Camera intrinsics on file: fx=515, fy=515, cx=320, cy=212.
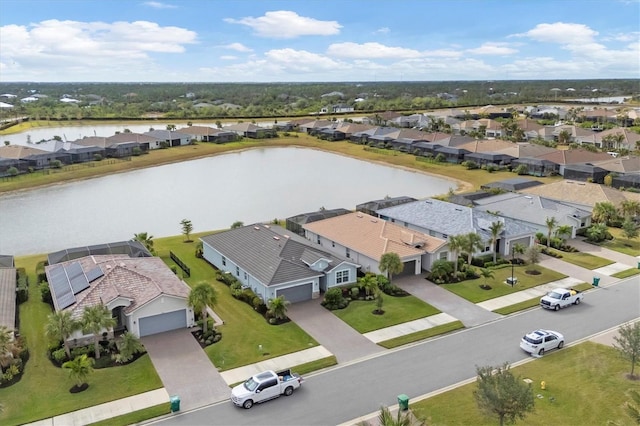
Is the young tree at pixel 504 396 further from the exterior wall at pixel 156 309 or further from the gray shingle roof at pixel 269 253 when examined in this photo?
the exterior wall at pixel 156 309

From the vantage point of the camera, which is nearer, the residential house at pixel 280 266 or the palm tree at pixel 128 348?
the palm tree at pixel 128 348

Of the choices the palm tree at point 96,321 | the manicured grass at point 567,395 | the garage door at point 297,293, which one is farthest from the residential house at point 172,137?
the manicured grass at point 567,395

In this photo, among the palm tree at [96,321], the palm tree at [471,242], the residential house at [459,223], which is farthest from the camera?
the residential house at [459,223]

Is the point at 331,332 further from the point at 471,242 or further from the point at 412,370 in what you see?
the point at 471,242

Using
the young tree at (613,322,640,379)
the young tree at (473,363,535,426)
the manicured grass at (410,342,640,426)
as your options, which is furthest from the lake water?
the young tree at (473,363,535,426)

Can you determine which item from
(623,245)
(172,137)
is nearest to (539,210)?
(623,245)

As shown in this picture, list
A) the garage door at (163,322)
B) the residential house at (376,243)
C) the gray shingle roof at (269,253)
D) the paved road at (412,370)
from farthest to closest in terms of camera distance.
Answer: the residential house at (376,243) < the gray shingle roof at (269,253) < the garage door at (163,322) < the paved road at (412,370)

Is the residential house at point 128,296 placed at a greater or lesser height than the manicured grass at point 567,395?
greater
